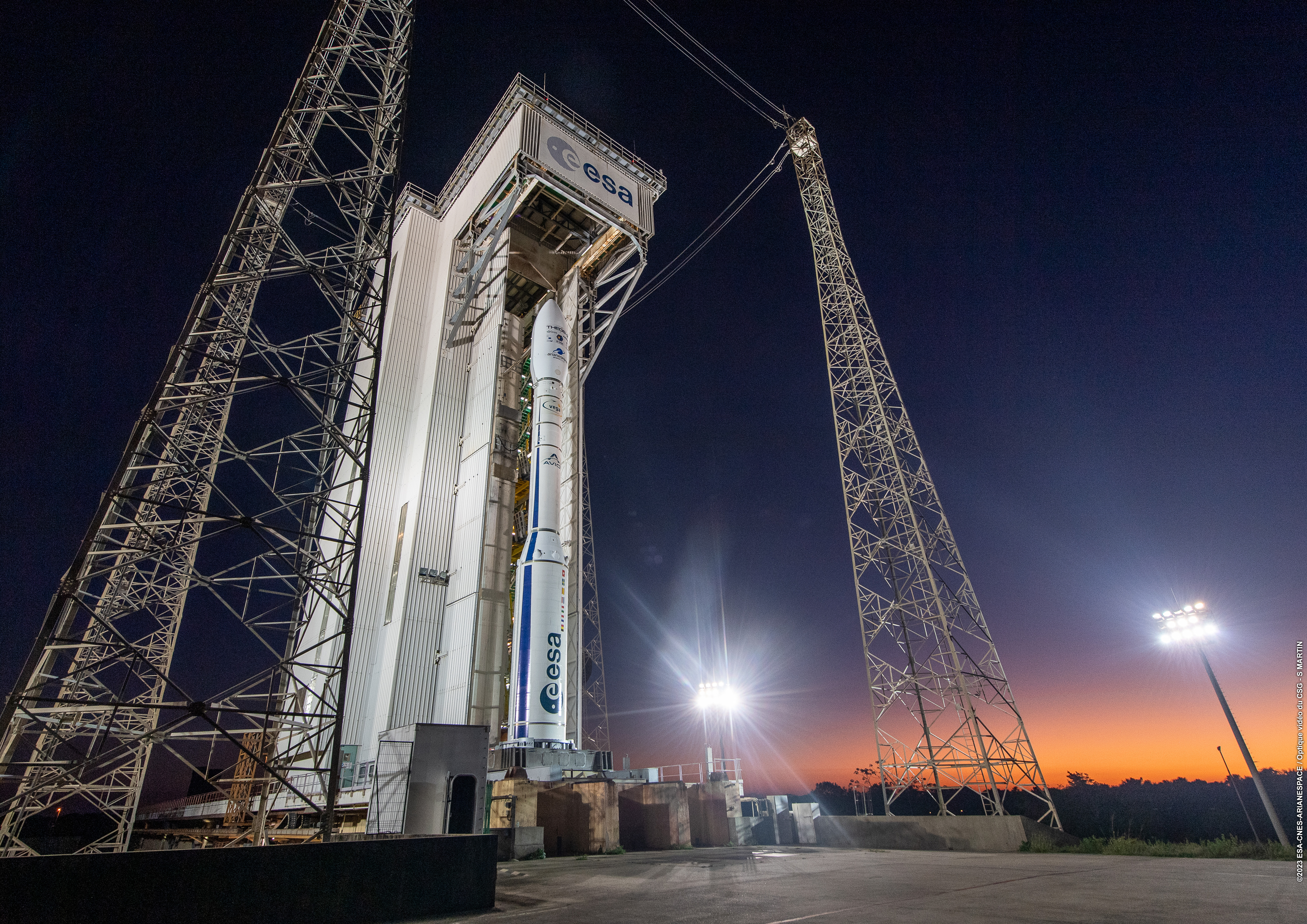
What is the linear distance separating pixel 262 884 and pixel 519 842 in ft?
46.2

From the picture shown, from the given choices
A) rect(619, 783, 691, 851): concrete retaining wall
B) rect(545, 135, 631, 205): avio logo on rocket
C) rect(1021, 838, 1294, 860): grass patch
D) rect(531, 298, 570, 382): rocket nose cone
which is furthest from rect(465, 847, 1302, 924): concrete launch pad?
rect(545, 135, 631, 205): avio logo on rocket

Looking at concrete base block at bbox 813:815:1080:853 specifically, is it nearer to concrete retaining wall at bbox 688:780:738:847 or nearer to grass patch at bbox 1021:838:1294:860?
grass patch at bbox 1021:838:1294:860

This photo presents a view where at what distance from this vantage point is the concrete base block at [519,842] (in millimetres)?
19953

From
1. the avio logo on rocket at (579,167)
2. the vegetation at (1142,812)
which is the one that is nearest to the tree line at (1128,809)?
the vegetation at (1142,812)

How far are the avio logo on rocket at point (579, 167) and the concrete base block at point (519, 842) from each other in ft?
95.8

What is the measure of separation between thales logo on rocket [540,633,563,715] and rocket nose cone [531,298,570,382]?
11.8m

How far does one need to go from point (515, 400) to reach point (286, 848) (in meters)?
25.1

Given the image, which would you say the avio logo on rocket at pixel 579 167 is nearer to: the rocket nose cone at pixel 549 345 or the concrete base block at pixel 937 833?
the rocket nose cone at pixel 549 345

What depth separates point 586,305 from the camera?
35.7 meters

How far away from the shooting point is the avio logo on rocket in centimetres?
3234

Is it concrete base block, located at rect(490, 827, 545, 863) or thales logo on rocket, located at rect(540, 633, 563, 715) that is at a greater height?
thales logo on rocket, located at rect(540, 633, 563, 715)

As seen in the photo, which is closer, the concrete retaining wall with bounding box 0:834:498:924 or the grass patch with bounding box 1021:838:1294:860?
the concrete retaining wall with bounding box 0:834:498:924

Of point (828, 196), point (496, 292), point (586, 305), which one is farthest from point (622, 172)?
point (828, 196)

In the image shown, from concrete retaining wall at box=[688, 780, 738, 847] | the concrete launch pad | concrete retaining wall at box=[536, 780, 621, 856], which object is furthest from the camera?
concrete retaining wall at box=[688, 780, 738, 847]
